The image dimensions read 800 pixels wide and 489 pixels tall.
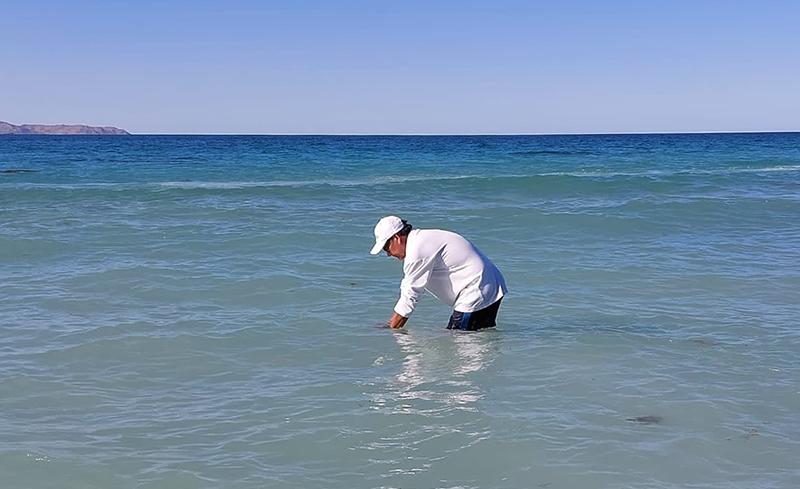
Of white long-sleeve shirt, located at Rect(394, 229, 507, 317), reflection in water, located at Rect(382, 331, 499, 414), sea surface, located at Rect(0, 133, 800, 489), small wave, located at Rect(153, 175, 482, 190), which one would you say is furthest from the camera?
small wave, located at Rect(153, 175, 482, 190)

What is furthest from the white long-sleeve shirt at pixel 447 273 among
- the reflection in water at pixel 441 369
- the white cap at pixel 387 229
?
the reflection in water at pixel 441 369

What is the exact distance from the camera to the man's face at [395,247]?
21.0 feet

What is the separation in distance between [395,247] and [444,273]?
1.80ft

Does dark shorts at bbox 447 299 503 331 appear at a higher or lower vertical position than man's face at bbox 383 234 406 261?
lower

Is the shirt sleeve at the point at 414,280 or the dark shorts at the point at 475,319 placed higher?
the shirt sleeve at the point at 414,280

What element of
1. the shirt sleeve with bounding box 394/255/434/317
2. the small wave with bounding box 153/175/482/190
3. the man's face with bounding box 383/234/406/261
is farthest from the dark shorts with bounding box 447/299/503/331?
the small wave with bounding box 153/175/482/190

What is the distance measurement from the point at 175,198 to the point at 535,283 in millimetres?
12502

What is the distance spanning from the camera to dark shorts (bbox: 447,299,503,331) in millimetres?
7016

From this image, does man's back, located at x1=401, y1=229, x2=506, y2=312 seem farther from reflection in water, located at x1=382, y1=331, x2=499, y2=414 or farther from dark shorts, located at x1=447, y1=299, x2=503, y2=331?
reflection in water, located at x1=382, y1=331, x2=499, y2=414

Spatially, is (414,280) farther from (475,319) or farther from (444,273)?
(475,319)

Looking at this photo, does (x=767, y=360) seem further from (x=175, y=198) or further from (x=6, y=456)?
(x=175, y=198)

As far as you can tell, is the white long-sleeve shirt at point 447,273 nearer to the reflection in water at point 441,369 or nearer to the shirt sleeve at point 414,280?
the shirt sleeve at point 414,280

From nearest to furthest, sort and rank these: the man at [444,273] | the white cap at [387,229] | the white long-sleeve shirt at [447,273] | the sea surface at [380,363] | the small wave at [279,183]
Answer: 1. the sea surface at [380,363]
2. the white cap at [387,229]
3. the man at [444,273]
4. the white long-sleeve shirt at [447,273]
5. the small wave at [279,183]

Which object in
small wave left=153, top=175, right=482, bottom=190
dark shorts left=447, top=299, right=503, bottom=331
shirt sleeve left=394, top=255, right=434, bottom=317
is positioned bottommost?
dark shorts left=447, top=299, right=503, bottom=331
